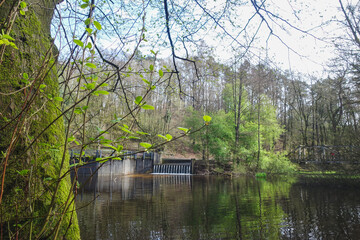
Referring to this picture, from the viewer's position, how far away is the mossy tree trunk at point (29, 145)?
1160 mm

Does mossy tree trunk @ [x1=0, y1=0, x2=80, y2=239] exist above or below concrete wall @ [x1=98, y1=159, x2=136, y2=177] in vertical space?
above

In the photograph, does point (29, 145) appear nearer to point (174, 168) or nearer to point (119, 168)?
point (119, 168)

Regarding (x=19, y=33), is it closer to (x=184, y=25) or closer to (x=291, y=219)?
(x=184, y=25)

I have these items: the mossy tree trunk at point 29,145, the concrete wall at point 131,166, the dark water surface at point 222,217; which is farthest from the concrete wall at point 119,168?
the mossy tree trunk at point 29,145

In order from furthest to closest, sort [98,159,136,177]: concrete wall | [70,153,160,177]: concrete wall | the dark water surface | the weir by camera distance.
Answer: the weir < [70,153,160,177]: concrete wall < [98,159,136,177]: concrete wall < the dark water surface

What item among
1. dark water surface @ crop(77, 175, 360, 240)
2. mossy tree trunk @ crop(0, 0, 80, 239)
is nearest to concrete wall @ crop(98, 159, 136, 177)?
dark water surface @ crop(77, 175, 360, 240)

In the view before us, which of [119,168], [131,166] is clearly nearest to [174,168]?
[131,166]

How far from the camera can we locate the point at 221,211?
8.50 meters

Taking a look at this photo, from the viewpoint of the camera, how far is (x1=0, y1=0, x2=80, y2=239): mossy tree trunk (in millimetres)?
1160

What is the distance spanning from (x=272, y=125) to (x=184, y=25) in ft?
78.7

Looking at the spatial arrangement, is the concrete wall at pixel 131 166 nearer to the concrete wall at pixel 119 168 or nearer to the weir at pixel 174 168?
the concrete wall at pixel 119 168

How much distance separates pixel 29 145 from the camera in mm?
1084

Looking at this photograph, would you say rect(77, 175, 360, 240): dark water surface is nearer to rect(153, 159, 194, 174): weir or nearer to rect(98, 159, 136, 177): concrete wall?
rect(98, 159, 136, 177): concrete wall

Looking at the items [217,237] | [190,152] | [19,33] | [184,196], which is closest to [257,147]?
[190,152]
